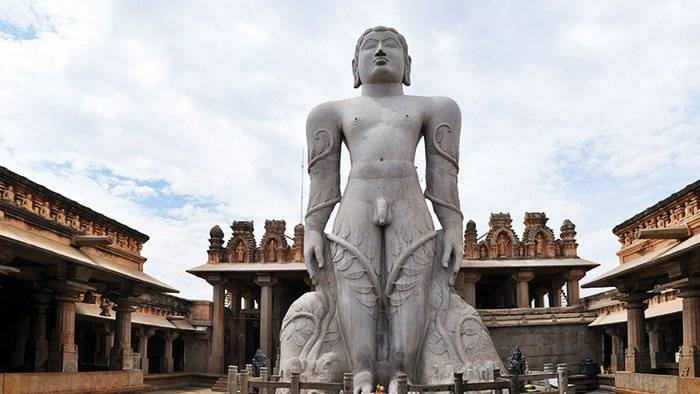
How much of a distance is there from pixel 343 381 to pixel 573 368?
20.0 metres

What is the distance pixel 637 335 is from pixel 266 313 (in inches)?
546

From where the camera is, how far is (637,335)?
1900 centimetres

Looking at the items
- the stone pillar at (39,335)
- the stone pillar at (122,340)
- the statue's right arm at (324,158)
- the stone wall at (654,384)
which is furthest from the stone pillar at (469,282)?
the statue's right arm at (324,158)

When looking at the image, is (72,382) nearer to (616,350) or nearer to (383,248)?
(383,248)

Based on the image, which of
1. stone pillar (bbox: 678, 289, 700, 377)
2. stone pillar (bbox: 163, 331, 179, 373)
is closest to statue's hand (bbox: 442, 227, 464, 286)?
stone pillar (bbox: 678, 289, 700, 377)

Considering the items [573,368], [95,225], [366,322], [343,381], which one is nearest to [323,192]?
[366,322]

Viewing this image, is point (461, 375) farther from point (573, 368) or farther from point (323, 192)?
point (573, 368)

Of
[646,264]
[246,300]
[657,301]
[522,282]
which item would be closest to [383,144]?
[646,264]

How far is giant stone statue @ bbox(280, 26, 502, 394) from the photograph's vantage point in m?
8.50

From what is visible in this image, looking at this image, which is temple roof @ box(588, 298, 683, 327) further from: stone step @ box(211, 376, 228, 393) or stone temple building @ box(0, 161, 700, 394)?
stone step @ box(211, 376, 228, 393)

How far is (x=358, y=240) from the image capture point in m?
8.79

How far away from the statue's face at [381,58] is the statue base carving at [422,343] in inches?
87.6

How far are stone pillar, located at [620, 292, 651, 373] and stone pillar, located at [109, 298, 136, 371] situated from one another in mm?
13492

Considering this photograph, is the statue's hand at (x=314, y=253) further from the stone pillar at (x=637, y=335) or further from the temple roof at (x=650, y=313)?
the temple roof at (x=650, y=313)
